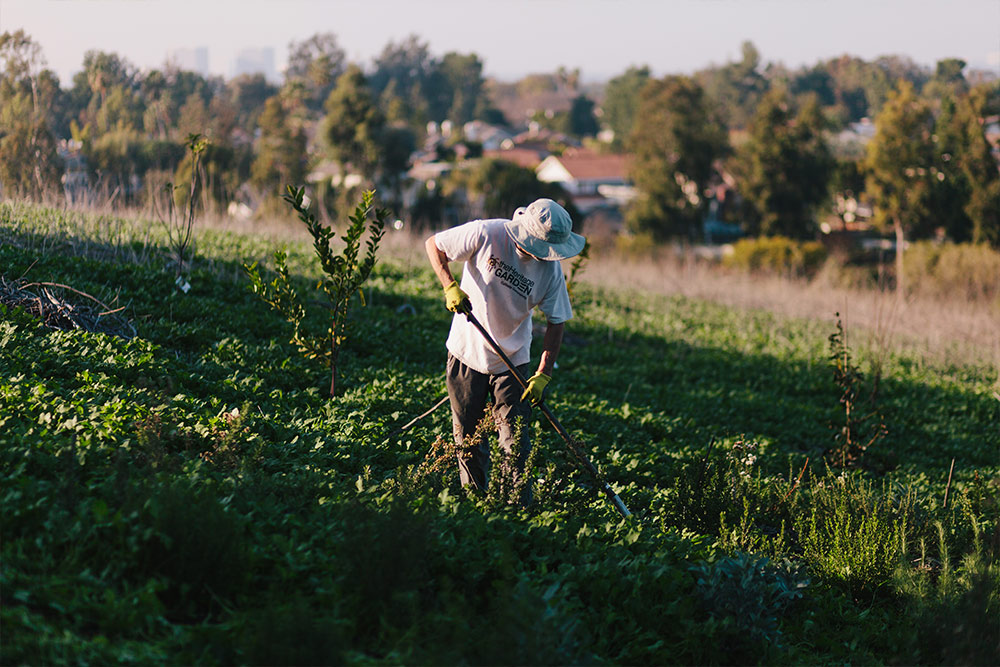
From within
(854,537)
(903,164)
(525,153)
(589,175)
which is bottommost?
(854,537)

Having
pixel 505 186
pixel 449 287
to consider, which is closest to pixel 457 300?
pixel 449 287

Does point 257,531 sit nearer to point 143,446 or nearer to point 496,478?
point 143,446

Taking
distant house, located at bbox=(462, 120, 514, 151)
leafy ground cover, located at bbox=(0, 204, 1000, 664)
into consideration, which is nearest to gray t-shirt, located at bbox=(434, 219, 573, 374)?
leafy ground cover, located at bbox=(0, 204, 1000, 664)

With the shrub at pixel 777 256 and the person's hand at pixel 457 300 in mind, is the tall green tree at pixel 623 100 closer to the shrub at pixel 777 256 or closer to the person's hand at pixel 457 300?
the shrub at pixel 777 256

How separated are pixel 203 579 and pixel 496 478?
5.71 ft

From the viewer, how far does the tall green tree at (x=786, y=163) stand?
1401 inches

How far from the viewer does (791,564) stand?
4.43 metres

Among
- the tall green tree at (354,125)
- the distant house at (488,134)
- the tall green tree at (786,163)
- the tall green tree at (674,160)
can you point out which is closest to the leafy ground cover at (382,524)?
the tall green tree at (354,125)

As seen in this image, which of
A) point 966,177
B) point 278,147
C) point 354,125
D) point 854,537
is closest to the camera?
point 854,537

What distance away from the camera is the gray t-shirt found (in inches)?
185

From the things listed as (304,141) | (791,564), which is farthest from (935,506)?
(304,141)

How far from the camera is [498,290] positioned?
4711mm

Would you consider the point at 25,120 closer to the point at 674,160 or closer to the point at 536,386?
the point at 536,386

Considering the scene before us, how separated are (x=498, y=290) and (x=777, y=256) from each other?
1180 inches
